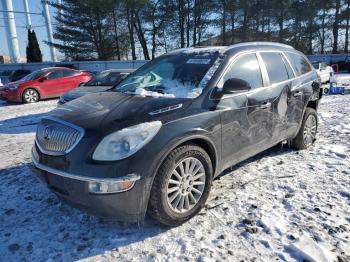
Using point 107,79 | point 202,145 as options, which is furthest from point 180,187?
point 107,79

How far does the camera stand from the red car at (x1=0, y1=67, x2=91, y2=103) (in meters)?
13.1

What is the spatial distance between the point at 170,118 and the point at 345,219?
6.79ft

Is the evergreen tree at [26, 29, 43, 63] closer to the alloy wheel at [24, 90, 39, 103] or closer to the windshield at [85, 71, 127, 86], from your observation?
the alloy wheel at [24, 90, 39, 103]

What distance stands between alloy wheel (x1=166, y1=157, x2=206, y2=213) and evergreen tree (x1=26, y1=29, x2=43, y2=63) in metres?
38.0

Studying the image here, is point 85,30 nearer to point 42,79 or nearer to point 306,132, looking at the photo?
point 42,79

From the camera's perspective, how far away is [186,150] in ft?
10.4

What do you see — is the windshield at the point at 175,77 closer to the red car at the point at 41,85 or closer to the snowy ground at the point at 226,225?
the snowy ground at the point at 226,225

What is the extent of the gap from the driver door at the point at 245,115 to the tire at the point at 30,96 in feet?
37.5

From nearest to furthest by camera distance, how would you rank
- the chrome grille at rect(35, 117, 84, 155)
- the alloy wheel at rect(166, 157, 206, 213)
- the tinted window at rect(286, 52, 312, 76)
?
the chrome grille at rect(35, 117, 84, 155) → the alloy wheel at rect(166, 157, 206, 213) → the tinted window at rect(286, 52, 312, 76)

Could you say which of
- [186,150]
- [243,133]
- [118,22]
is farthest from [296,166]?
[118,22]

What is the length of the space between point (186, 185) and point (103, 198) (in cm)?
89

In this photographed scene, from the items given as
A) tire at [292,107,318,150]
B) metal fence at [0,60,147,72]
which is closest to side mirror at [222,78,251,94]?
tire at [292,107,318,150]

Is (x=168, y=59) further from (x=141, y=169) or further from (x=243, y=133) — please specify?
(x=141, y=169)

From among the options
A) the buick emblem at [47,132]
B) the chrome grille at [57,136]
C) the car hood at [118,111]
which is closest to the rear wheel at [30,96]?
the car hood at [118,111]
